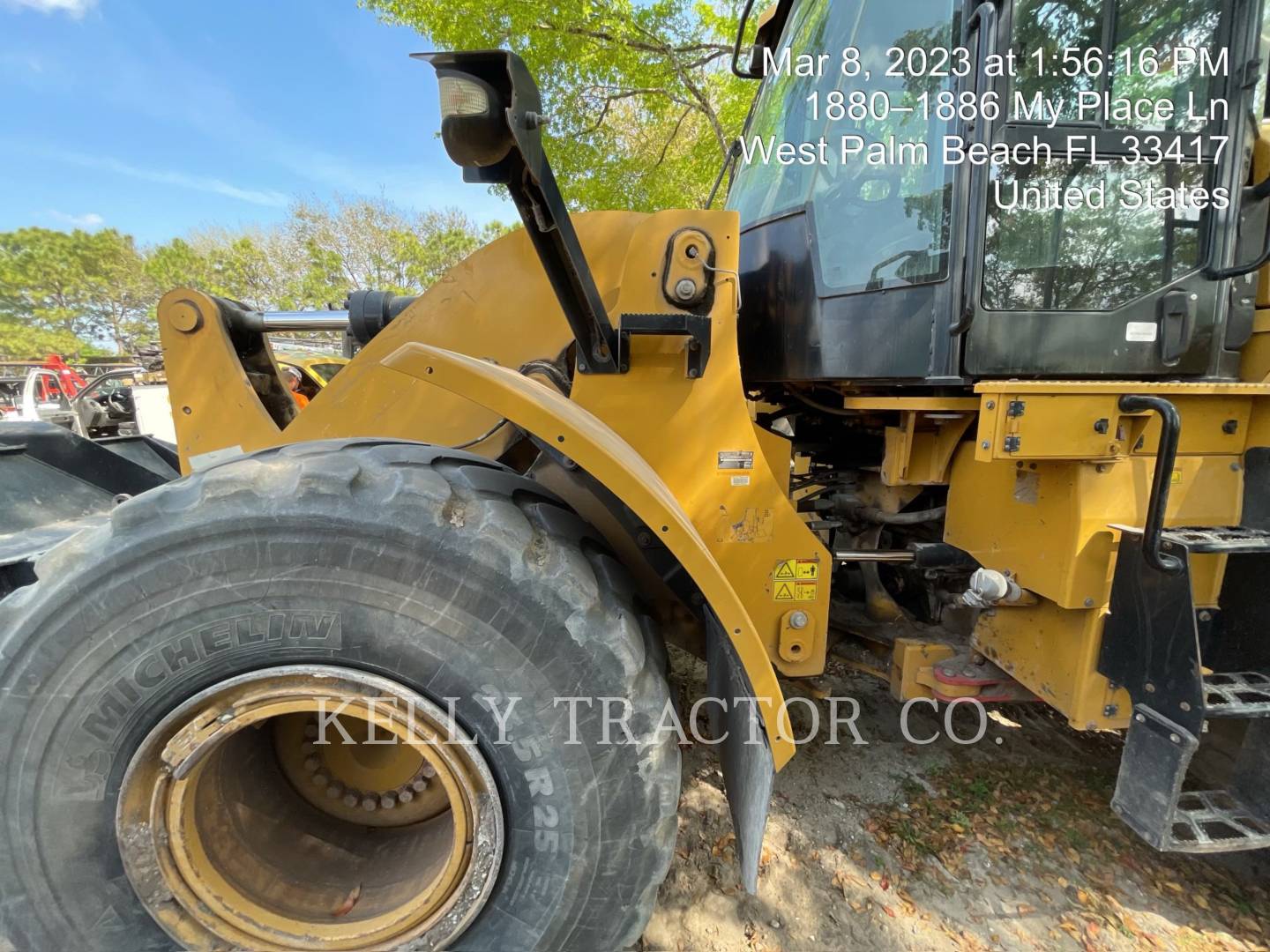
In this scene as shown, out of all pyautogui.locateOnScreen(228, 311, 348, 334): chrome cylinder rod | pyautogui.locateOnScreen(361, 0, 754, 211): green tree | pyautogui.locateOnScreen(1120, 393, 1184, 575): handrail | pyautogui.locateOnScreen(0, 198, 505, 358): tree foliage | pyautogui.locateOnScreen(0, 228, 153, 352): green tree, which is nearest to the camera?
pyautogui.locateOnScreen(1120, 393, 1184, 575): handrail

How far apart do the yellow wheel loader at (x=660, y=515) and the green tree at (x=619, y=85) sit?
7.63 meters

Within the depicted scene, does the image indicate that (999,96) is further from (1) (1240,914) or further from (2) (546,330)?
(1) (1240,914)

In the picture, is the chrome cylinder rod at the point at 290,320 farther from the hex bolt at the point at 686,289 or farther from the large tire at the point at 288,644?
the hex bolt at the point at 686,289

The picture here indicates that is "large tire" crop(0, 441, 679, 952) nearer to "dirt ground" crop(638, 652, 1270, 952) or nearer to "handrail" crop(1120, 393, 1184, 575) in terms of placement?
"dirt ground" crop(638, 652, 1270, 952)

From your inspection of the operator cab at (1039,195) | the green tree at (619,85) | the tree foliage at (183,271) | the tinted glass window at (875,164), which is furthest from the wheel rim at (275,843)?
the tree foliage at (183,271)

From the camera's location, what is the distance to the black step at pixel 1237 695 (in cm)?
176

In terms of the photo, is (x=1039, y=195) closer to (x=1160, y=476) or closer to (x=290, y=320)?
(x=1160, y=476)

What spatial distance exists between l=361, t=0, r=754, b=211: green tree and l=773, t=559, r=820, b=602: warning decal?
Answer: 8.61 m

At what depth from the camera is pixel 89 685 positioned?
133 centimetres

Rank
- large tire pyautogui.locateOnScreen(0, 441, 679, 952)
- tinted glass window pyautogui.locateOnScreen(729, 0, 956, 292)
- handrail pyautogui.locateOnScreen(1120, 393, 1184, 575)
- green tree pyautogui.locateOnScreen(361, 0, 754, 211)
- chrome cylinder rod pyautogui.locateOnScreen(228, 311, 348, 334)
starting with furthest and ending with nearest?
green tree pyautogui.locateOnScreen(361, 0, 754, 211)
chrome cylinder rod pyautogui.locateOnScreen(228, 311, 348, 334)
tinted glass window pyautogui.locateOnScreen(729, 0, 956, 292)
handrail pyautogui.locateOnScreen(1120, 393, 1184, 575)
large tire pyautogui.locateOnScreen(0, 441, 679, 952)

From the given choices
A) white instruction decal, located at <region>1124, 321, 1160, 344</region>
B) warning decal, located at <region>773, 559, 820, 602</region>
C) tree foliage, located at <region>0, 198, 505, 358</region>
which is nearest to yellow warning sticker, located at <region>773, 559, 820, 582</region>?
warning decal, located at <region>773, 559, 820, 602</region>

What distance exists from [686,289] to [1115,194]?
1.42 m

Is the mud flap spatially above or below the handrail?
below

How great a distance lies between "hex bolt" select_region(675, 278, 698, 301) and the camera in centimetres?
192
